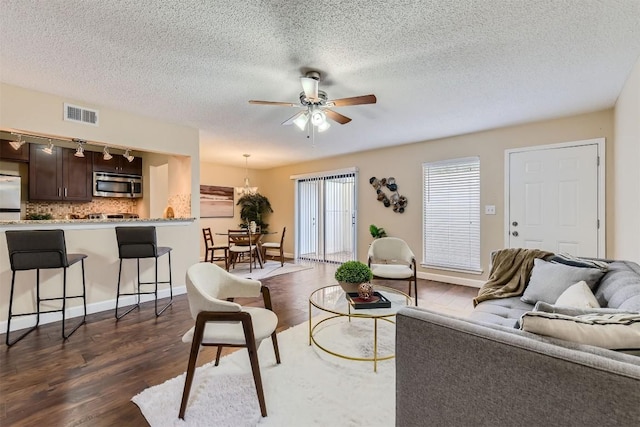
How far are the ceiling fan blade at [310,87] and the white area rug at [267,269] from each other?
3362mm

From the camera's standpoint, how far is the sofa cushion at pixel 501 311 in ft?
6.33

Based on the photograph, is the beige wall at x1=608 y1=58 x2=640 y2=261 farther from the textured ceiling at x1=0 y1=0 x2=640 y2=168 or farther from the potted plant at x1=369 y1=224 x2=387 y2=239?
the potted plant at x1=369 y1=224 x2=387 y2=239

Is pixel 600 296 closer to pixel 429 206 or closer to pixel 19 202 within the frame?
→ pixel 429 206

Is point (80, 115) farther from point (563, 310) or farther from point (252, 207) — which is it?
point (252, 207)

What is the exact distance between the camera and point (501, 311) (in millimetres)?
2096

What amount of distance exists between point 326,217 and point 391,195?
1.85m

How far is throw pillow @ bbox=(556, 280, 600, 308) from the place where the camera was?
64.8 inches

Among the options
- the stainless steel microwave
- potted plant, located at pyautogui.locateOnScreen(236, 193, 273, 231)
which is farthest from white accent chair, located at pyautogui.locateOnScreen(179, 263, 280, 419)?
potted plant, located at pyautogui.locateOnScreen(236, 193, 273, 231)

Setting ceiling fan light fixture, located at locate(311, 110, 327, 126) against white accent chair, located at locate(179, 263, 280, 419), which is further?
ceiling fan light fixture, located at locate(311, 110, 327, 126)

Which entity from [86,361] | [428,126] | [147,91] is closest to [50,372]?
[86,361]

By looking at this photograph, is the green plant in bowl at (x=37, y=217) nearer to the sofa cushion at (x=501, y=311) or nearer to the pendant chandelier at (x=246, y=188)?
the pendant chandelier at (x=246, y=188)

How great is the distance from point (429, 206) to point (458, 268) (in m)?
1.10

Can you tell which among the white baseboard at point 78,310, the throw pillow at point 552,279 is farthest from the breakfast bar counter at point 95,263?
the throw pillow at point 552,279

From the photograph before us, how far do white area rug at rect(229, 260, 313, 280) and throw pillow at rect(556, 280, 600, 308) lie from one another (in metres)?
4.15
